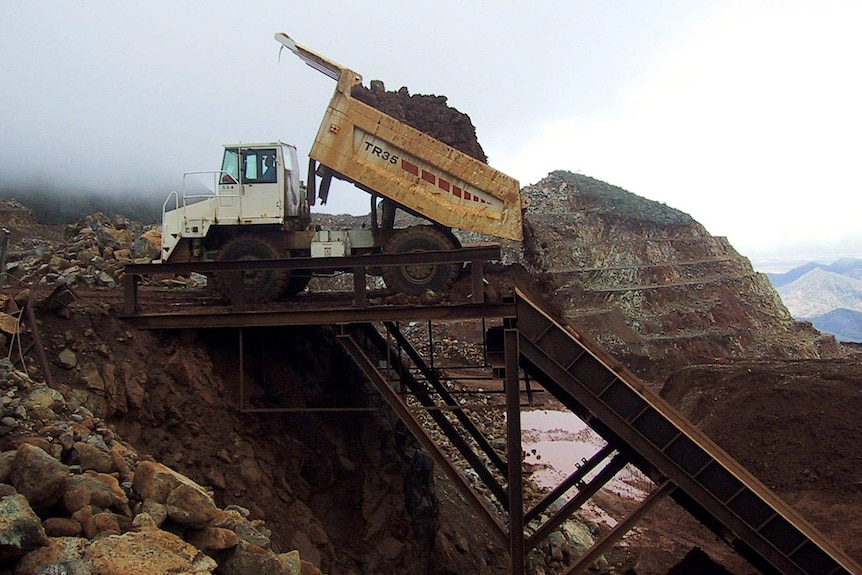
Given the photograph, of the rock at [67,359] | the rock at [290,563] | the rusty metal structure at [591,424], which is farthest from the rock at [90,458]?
the rusty metal structure at [591,424]

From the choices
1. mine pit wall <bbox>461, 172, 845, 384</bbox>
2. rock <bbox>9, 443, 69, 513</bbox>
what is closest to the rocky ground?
rock <bbox>9, 443, 69, 513</bbox>

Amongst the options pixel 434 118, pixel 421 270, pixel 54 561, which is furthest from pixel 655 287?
pixel 54 561

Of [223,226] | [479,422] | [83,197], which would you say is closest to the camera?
[223,226]

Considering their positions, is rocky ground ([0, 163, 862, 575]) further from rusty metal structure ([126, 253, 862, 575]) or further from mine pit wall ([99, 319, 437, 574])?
rusty metal structure ([126, 253, 862, 575])

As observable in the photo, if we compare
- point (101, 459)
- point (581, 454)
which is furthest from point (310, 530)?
point (581, 454)

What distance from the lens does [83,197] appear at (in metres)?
30.5

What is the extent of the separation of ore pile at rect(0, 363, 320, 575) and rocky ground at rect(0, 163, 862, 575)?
1 centimetres

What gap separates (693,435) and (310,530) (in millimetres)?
4693

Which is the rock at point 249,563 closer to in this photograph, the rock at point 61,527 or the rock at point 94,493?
the rock at point 94,493

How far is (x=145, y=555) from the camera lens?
13.5 feet

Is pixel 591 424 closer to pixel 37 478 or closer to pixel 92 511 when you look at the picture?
pixel 92 511

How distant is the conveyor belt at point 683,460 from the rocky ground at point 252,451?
4.01 ft

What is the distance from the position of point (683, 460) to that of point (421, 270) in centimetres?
390

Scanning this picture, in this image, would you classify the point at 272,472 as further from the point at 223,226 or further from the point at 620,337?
the point at 620,337
